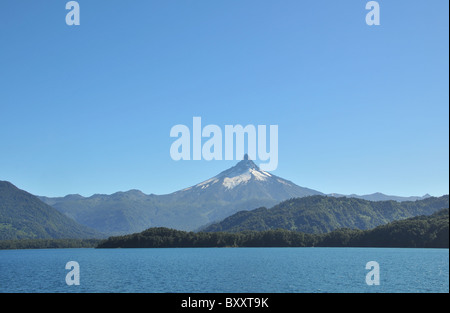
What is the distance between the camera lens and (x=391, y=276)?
323 feet

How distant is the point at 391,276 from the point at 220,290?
142 ft
